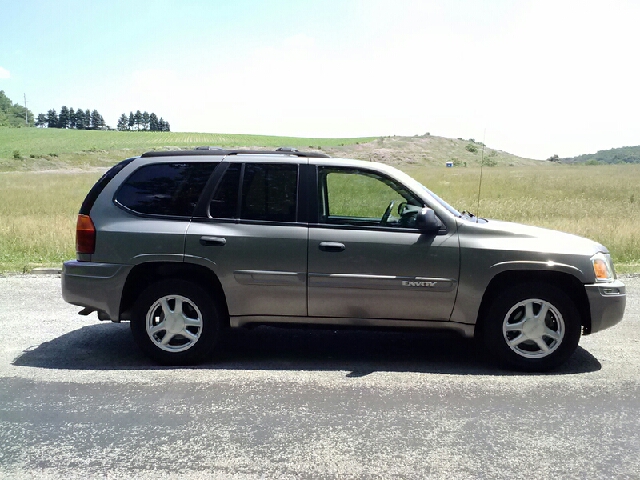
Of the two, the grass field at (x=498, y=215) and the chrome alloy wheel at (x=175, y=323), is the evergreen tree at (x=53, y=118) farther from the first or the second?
the chrome alloy wheel at (x=175, y=323)

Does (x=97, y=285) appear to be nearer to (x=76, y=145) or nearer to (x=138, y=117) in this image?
(x=76, y=145)

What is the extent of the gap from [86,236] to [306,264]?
1.94 metres

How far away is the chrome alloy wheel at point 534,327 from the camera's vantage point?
476cm

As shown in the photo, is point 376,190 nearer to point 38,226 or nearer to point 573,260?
point 573,260

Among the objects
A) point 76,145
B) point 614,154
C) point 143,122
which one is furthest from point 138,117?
point 614,154

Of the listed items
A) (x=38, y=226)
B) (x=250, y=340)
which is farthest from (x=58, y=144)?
(x=250, y=340)

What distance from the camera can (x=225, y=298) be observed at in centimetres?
494

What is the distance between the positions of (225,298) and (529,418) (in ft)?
8.42

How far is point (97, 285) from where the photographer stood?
4953 mm

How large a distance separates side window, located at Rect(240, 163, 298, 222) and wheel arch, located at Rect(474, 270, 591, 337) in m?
1.78

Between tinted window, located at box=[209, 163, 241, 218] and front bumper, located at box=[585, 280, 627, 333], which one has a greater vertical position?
tinted window, located at box=[209, 163, 241, 218]

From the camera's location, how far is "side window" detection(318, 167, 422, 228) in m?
4.94

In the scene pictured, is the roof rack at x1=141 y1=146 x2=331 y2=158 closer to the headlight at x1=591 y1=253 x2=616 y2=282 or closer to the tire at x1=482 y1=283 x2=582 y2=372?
the tire at x1=482 y1=283 x2=582 y2=372

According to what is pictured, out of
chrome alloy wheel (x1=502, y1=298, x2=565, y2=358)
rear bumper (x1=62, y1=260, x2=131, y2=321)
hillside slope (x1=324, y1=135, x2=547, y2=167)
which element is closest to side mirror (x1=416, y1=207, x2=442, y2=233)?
chrome alloy wheel (x1=502, y1=298, x2=565, y2=358)
